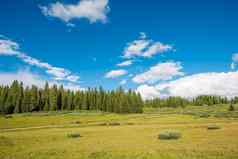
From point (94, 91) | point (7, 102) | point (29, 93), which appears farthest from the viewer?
point (94, 91)

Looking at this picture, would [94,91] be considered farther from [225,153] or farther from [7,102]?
[225,153]

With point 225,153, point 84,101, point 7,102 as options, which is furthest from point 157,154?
point 84,101

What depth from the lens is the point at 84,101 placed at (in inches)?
4843

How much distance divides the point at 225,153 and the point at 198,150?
209cm

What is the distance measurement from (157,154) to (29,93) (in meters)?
103

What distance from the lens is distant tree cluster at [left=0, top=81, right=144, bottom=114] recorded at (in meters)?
105

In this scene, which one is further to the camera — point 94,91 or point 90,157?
point 94,91

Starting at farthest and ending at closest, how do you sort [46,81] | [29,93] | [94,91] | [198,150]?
[94,91] < [46,81] < [29,93] < [198,150]

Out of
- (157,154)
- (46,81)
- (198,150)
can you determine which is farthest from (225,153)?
(46,81)

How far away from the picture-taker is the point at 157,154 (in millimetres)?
17406

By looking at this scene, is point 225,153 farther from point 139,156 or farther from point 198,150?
point 139,156

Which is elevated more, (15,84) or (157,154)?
(15,84)

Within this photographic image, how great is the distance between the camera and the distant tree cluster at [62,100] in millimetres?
104912

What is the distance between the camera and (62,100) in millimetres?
119375
